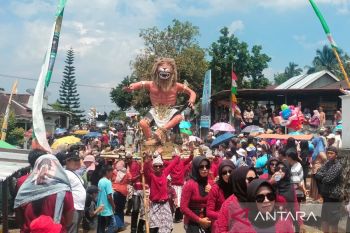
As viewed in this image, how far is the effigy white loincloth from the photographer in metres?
11.6

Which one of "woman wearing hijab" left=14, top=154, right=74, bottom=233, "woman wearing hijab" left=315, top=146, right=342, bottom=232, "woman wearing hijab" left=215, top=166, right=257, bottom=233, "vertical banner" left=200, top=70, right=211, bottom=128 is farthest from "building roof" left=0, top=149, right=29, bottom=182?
"vertical banner" left=200, top=70, right=211, bottom=128

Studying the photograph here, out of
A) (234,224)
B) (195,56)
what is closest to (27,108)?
(195,56)

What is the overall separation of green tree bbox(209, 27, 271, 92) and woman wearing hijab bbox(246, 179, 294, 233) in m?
28.7

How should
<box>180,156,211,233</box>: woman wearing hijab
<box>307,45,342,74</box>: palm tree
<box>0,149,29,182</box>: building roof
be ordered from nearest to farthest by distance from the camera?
<box>180,156,211,233</box>: woman wearing hijab → <box>0,149,29,182</box>: building roof → <box>307,45,342,74</box>: palm tree

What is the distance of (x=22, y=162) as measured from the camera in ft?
22.1

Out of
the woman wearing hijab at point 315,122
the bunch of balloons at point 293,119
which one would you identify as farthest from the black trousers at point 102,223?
the woman wearing hijab at point 315,122

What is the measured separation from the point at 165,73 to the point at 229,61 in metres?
21.7

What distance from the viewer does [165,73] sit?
11.6 metres

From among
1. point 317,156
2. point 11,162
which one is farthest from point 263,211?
point 317,156

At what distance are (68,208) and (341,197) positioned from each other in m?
3.82

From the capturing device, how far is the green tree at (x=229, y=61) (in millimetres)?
32844

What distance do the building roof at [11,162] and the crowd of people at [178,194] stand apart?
0.26 m

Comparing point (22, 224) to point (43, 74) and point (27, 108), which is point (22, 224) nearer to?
point (43, 74)

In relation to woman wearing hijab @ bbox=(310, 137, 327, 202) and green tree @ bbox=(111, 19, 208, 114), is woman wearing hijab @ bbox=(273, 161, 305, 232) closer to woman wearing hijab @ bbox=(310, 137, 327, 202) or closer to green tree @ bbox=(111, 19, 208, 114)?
woman wearing hijab @ bbox=(310, 137, 327, 202)
